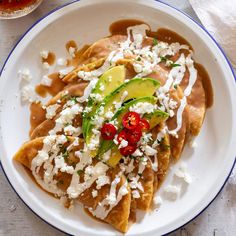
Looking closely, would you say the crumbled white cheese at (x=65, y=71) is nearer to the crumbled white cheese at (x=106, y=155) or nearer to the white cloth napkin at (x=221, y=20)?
the crumbled white cheese at (x=106, y=155)

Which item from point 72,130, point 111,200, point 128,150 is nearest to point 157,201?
point 111,200

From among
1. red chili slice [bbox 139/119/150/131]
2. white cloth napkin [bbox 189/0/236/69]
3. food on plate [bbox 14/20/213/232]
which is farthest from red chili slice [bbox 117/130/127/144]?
white cloth napkin [bbox 189/0/236/69]

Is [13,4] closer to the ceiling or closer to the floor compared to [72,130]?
closer to the ceiling

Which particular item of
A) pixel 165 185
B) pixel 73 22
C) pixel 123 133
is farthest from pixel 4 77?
pixel 165 185

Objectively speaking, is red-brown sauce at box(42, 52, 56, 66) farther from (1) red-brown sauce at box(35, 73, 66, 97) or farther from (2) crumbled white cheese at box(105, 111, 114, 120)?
(2) crumbled white cheese at box(105, 111, 114, 120)

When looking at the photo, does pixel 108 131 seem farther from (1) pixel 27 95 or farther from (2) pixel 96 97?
(1) pixel 27 95

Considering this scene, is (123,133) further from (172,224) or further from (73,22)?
(73,22)
